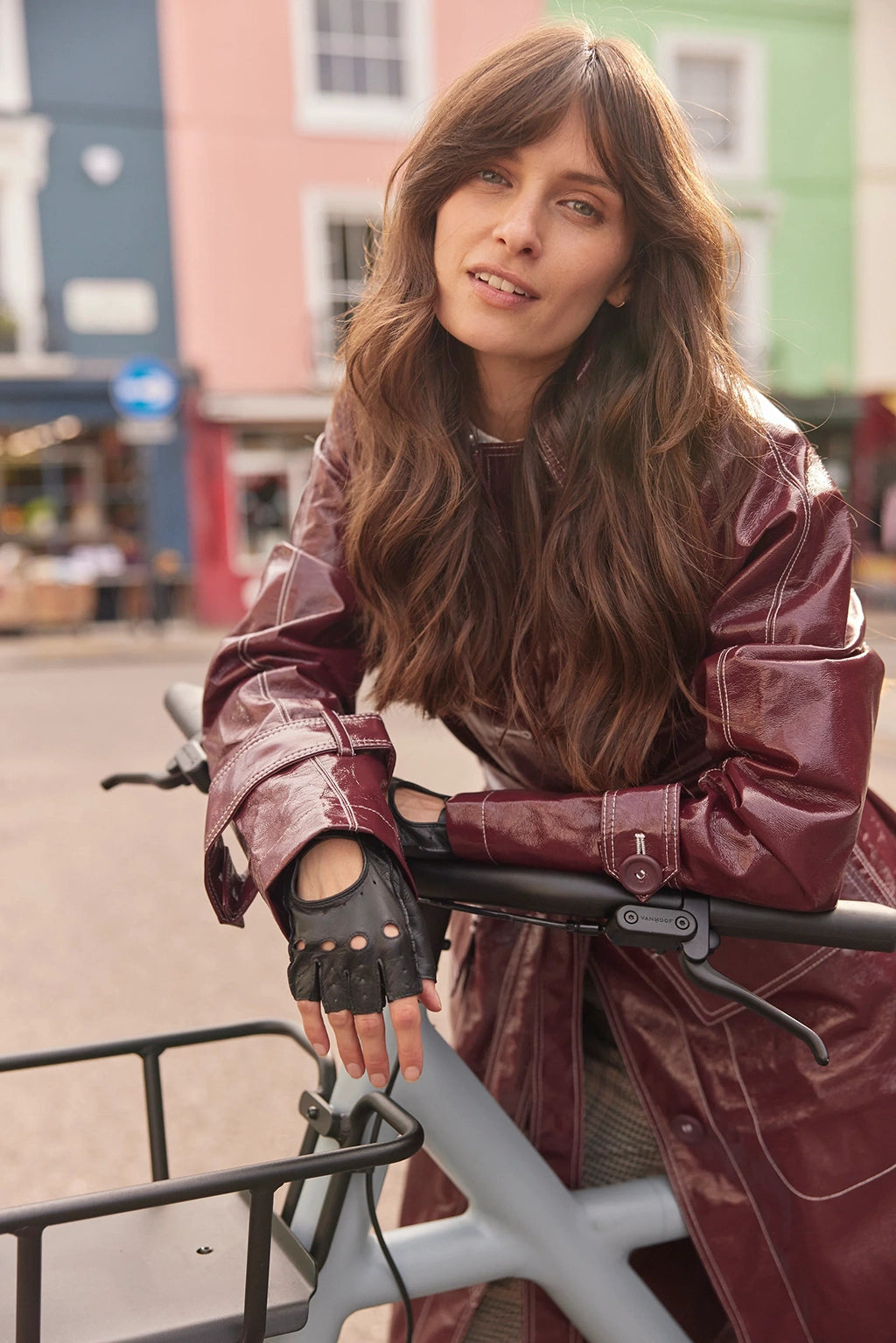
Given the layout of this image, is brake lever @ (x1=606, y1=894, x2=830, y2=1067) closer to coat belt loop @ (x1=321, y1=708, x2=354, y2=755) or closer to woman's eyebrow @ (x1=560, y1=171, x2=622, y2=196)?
coat belt loop @ (x1=321, y1=708, x2=354, y2=755)

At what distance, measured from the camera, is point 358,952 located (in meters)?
1.12

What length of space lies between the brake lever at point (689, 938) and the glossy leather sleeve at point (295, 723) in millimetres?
223

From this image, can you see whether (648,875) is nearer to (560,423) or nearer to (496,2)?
(560,423)

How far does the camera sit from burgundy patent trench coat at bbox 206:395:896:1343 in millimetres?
1218

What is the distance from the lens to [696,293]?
140cm

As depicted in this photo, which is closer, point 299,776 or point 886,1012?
point 299,776

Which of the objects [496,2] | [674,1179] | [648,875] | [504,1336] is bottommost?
[504,1336]

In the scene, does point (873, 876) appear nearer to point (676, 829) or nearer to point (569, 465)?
point (676, 829)

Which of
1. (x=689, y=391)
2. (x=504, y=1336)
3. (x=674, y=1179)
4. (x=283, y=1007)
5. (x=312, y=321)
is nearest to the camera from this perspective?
(x=689, y=391)

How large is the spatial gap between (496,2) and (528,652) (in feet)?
63.8

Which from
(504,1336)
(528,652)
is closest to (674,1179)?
(504,1336)

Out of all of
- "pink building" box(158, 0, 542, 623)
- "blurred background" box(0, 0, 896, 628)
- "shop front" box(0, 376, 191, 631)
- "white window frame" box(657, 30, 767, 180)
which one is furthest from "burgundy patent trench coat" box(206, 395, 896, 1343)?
"white window frame" box(657, 30, 767, 180)

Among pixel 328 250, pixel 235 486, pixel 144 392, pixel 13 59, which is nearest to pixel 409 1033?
pixel 144 392

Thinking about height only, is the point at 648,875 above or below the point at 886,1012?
above
